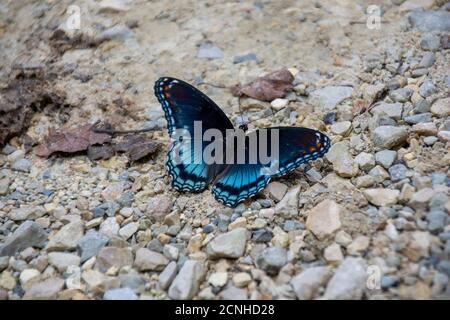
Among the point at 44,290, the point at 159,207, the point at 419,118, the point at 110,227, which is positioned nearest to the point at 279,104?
the point at 419,118

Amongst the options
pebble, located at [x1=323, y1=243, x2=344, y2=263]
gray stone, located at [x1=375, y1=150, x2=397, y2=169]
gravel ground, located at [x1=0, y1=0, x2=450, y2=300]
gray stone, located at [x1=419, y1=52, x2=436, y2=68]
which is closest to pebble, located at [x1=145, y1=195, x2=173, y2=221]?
gravel ground, located at [x1=0, y1=0, x2=450, y2=300]

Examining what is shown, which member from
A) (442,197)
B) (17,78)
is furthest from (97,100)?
(442,197)

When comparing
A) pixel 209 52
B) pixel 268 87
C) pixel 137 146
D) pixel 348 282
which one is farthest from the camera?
pixel 209 52

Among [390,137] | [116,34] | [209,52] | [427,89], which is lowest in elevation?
[390,137]

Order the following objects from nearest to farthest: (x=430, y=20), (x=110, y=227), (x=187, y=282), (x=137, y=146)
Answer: (x=187, y=282) < (x=110, y=227) < (x=137, y=146) < (x=430, y=20)

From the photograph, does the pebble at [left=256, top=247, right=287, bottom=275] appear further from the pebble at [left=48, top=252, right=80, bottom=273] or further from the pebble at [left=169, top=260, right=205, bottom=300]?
the pebble at [left=48, top=252, right=80, bottom=273]

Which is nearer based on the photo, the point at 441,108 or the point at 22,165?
the point at 441,108

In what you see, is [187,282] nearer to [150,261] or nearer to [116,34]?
[150,261]
